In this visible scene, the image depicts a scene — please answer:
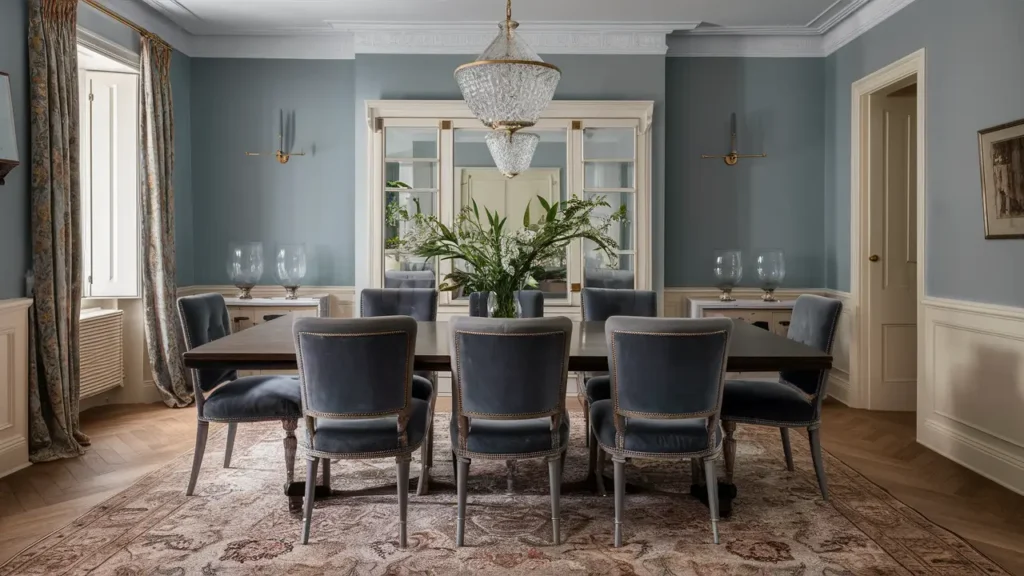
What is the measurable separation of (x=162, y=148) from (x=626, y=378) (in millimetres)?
4059

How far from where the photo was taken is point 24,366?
12.2ft

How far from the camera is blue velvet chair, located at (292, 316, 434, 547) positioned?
2551 mm

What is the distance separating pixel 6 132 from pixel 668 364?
3.34 m

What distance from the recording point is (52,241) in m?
3.90

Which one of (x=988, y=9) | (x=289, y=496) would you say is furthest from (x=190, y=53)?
(x=988, y=9)

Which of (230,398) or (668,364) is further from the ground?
(668,364)

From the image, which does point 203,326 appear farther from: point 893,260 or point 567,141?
point 893,260

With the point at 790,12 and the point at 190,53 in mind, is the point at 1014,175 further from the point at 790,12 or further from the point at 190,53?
the point at 190,53

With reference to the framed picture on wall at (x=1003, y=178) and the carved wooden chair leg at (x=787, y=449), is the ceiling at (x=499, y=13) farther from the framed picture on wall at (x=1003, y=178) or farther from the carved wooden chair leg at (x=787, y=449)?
the carved wooden chair leg at (x=787, y=449)

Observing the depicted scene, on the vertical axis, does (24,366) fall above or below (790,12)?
below

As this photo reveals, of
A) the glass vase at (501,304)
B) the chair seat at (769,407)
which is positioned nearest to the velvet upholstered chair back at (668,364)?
the chair seat at (769,407)

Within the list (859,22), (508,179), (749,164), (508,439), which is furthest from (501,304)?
(859,22)

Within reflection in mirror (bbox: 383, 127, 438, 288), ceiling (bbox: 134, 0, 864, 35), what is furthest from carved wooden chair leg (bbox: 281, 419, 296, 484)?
ceiling (bbox: 134, 0, 864, 35)

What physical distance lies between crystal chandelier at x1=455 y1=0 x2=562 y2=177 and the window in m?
2.96
